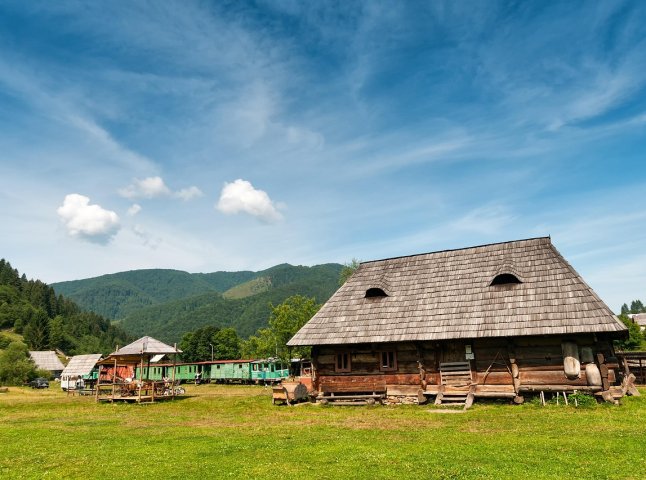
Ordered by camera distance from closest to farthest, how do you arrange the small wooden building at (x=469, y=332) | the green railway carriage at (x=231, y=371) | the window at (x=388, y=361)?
the small wooden building at (x=469, y=332) → the window at (x=388, y=361) → the green railway carriage at (x=231, y=371)

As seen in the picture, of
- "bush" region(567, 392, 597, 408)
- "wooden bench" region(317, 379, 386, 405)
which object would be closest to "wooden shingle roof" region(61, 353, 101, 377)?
"wooden bench" region(317, 379, 386, 405)

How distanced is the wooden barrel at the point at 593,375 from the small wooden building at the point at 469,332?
4 cm

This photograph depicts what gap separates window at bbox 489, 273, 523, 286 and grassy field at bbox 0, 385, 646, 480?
5.61m

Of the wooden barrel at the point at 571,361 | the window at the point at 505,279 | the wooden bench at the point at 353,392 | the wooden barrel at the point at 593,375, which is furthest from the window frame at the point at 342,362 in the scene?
the wooden barrel at the point at 593,375

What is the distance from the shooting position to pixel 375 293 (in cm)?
2480

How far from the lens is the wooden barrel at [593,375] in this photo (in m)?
17.7

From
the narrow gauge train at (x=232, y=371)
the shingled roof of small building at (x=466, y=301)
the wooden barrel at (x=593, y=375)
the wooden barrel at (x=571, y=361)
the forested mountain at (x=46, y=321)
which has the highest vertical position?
the forested mountain at (x=46, y=321)

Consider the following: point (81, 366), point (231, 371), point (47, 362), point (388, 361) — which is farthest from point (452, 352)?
point (47, 362)

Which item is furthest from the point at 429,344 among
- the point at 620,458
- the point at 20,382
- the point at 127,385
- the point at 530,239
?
the point at 20,382

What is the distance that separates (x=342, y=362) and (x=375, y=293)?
4.02 m

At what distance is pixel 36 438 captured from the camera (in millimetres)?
14430

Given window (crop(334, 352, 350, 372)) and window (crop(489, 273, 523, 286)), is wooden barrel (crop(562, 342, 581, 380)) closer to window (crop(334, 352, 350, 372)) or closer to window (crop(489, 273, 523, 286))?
window (crop(489, 273, 523, 286))

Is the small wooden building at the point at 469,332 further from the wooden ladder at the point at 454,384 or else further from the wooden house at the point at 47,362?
the wooden house at the point at 47,362

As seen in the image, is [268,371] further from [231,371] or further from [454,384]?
[454,384]
